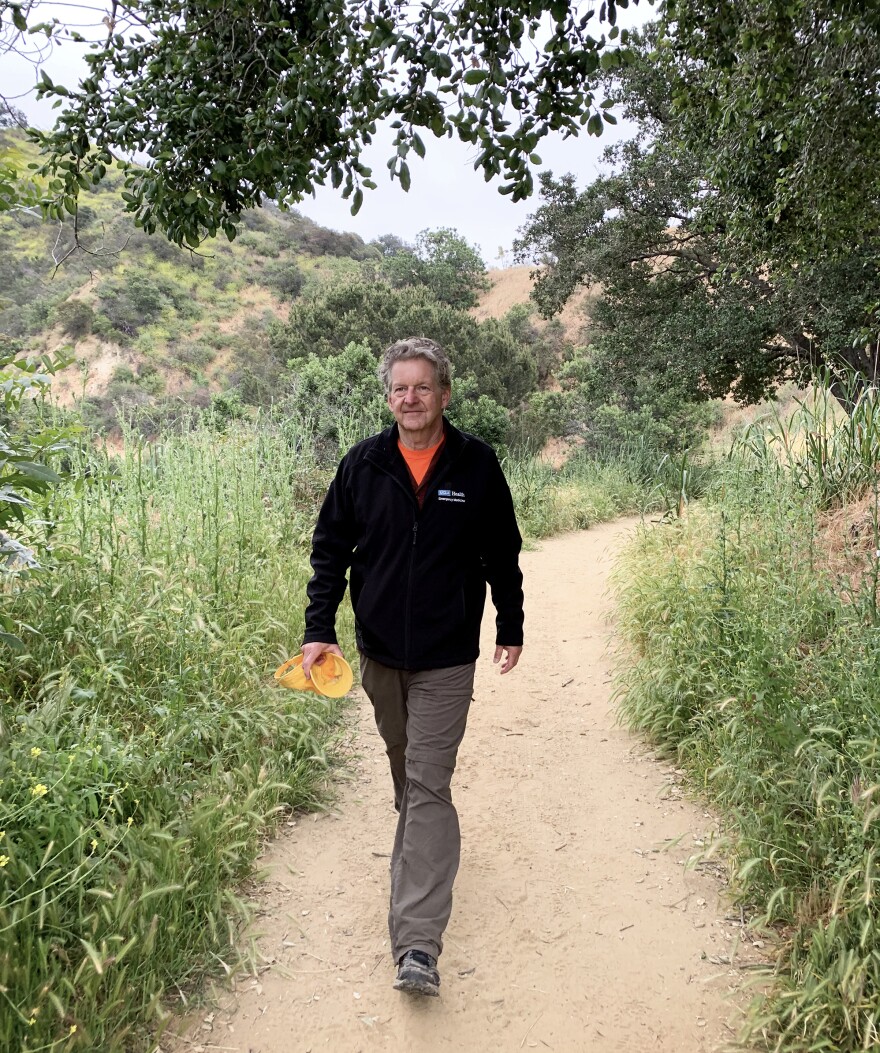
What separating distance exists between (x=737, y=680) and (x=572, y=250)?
12.4 metres

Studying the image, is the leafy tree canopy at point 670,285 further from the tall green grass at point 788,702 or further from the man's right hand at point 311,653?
the man's right hand at point 311,653

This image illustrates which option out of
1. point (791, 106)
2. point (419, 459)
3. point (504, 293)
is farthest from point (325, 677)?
point (504, 293)

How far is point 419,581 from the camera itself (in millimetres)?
2574

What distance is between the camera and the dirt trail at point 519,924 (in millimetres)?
2268

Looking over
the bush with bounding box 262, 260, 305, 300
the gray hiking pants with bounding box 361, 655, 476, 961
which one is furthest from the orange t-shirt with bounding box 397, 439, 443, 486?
the bush with bounding box 262, 260, 305, 300

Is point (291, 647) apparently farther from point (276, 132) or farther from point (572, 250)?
point (572, 250)

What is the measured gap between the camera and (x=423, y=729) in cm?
259

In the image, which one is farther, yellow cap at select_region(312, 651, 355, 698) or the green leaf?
yellow cap at select_region(312, 651, 355, 698)

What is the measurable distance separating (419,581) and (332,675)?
56 cm

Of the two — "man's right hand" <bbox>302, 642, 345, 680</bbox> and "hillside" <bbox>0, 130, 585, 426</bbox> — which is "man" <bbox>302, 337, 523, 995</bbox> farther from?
"hillside" <bbox>0, 130, 585, 426</bbox>

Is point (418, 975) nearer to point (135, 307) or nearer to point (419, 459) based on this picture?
point (419, 459)

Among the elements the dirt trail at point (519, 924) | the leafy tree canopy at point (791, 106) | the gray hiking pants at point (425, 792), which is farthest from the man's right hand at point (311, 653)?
the leafy tree canopy at point (791, 106)

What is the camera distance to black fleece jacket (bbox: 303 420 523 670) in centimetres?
258

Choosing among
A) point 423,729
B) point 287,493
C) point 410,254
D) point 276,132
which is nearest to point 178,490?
point 287,493
